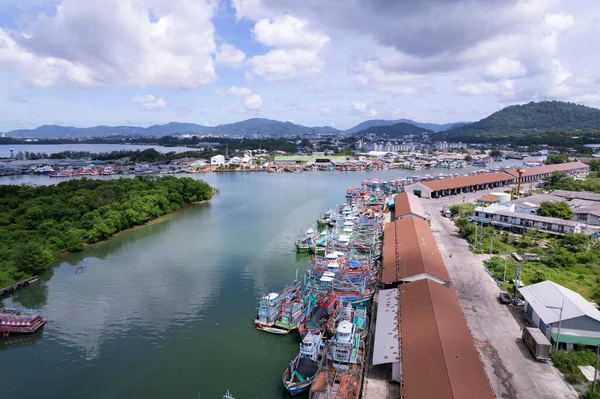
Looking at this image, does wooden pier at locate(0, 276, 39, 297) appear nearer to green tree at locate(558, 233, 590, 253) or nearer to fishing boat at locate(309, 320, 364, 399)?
fishing boat at locate(309, 320, 364, 399)

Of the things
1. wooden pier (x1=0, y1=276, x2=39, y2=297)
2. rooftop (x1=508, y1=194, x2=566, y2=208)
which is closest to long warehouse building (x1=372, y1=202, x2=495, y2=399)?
rooftop (x1=508, y1=194, x2=566, y2=208)

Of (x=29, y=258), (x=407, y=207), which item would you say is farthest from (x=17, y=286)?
(x=407, y=207)

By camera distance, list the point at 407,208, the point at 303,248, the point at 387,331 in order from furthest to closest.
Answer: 1. the point at 407,208
2. the point at 303,248
3. the point at 387,331

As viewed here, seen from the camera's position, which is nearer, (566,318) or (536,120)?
(566,318)

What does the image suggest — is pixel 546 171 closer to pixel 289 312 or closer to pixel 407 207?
pixel 407 207

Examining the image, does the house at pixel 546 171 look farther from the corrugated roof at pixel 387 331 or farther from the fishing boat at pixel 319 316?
the fishing boat at pixel 319 316

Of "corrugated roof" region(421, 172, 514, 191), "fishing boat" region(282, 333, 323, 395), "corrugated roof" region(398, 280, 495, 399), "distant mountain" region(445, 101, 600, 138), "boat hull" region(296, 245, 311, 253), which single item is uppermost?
"distant mountain" region(445, 101, 600, 138)

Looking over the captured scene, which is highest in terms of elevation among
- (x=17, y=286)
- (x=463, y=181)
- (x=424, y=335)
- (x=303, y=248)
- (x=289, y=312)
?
(x=463, y=181)
